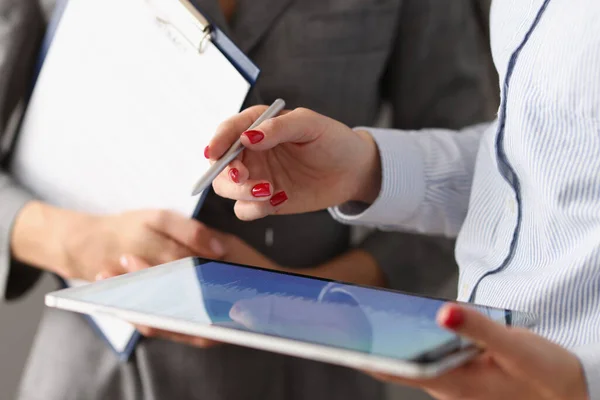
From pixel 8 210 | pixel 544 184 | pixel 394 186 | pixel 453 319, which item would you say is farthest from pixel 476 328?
pixel 8 210

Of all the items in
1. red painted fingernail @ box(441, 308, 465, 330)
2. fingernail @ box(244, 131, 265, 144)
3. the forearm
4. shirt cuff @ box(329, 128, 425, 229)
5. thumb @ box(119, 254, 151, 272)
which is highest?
fingernail @ box(244, 131, 265, 144)

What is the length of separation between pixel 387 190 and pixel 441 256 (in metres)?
0.22

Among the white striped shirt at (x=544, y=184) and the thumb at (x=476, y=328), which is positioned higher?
the thumb at (x=476, y=328)

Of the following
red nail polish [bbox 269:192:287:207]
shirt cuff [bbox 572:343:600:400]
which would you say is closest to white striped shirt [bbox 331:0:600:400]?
shirt cuff [bbox 572:343:600:400]

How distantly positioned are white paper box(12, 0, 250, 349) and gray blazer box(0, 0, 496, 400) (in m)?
0.03

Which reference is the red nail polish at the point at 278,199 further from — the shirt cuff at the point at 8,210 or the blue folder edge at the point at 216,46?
the shirt cuff at the point at 8,210

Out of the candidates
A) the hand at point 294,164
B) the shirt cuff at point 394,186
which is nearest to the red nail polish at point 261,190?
the hand at point 294,164

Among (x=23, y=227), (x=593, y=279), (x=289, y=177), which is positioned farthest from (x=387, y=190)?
(x=23, y=227)

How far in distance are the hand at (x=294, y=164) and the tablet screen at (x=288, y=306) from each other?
0.05 metres

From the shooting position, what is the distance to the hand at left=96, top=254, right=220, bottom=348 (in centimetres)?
52

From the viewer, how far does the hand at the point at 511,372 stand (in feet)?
0.83

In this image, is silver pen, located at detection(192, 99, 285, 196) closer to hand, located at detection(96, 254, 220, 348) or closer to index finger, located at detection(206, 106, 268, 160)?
index finger, located at detection(206, 106, 268, 160)

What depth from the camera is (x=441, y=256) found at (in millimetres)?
A: 692

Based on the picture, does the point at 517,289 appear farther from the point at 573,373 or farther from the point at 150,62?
the point at 150,62
